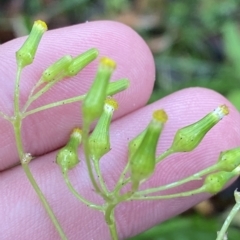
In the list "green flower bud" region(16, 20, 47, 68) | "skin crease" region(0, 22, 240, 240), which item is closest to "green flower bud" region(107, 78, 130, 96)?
"green flower bud" region(16, 20, 47, 68)

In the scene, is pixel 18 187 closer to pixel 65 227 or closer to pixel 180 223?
pixel 65 227

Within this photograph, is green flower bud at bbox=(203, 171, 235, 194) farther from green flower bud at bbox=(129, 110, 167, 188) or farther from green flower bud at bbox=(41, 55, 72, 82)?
green flower bud at bbox=(41, 55, 72, 82)

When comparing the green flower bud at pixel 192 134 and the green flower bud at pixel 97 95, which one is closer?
the green flower bud at pixel 97 95

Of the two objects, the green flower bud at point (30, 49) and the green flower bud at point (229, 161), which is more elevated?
the green flower bud at point (30, 49)

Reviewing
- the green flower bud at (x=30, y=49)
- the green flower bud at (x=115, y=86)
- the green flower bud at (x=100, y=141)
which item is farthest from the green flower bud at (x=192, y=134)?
the green flower bud at (x=30, y=49)

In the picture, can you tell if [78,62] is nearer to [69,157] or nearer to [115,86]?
[115,86]

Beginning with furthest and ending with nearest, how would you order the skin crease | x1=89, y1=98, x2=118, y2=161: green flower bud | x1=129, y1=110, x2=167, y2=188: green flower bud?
the skin crease
x1=89, y1=98, x2=118, y2=161: green flower bud
x1=129, y1=110, x2=167, y2=188: green flower bud

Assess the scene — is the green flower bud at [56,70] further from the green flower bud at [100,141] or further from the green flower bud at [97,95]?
the green flower bud at [97,95]
